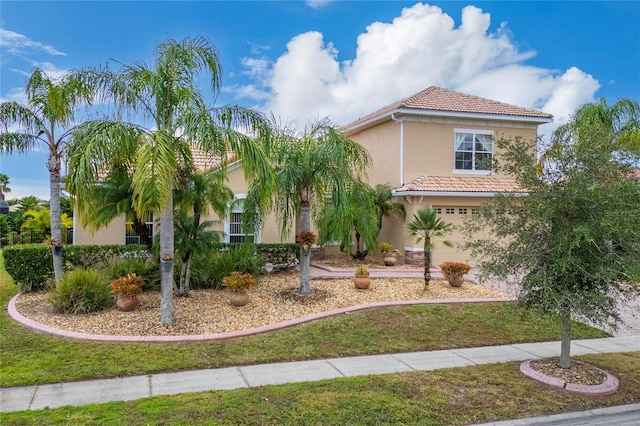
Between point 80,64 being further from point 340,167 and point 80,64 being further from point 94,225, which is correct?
point 340,167

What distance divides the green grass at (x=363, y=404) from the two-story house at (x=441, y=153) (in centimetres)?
1093

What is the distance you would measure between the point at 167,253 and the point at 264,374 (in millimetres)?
3675

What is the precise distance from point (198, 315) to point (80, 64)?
20.5 ft

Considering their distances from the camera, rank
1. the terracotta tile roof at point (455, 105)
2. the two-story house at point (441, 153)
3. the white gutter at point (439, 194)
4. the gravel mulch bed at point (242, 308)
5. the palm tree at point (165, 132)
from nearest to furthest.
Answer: the palm tree at point (165, 132)
the gravel mulch bed at point (242, 308)
the white gutter at point (439, 194)
the two-story house at point (441, 153)
the terracotta tile roof at point (455, 105)

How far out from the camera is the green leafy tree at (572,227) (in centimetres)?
624

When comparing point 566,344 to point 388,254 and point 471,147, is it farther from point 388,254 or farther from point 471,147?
point 471,147

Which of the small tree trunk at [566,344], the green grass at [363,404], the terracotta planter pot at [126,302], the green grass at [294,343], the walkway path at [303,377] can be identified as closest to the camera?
the green grass at [363,404]

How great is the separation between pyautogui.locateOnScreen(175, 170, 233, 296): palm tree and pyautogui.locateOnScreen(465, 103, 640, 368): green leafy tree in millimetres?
7050

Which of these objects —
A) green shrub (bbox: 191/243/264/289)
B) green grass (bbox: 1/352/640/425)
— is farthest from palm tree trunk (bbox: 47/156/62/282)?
green grass (bbox: 1/352/640/425)

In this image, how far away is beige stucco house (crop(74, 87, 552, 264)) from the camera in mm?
17266

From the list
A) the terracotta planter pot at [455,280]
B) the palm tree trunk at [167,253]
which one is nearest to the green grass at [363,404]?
the palm tree trunk at [167,253]

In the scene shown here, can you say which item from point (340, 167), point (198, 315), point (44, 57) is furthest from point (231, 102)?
point (44, 57)

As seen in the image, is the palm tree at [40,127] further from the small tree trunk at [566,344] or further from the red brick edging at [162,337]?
the small tree trunk at [566,344]

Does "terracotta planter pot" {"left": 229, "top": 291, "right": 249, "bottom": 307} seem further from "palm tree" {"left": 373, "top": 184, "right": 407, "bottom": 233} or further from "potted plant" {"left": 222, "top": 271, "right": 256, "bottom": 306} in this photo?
"palm tree" {"left": 373, "top": 184, "right": 407, "bottom": 233}
